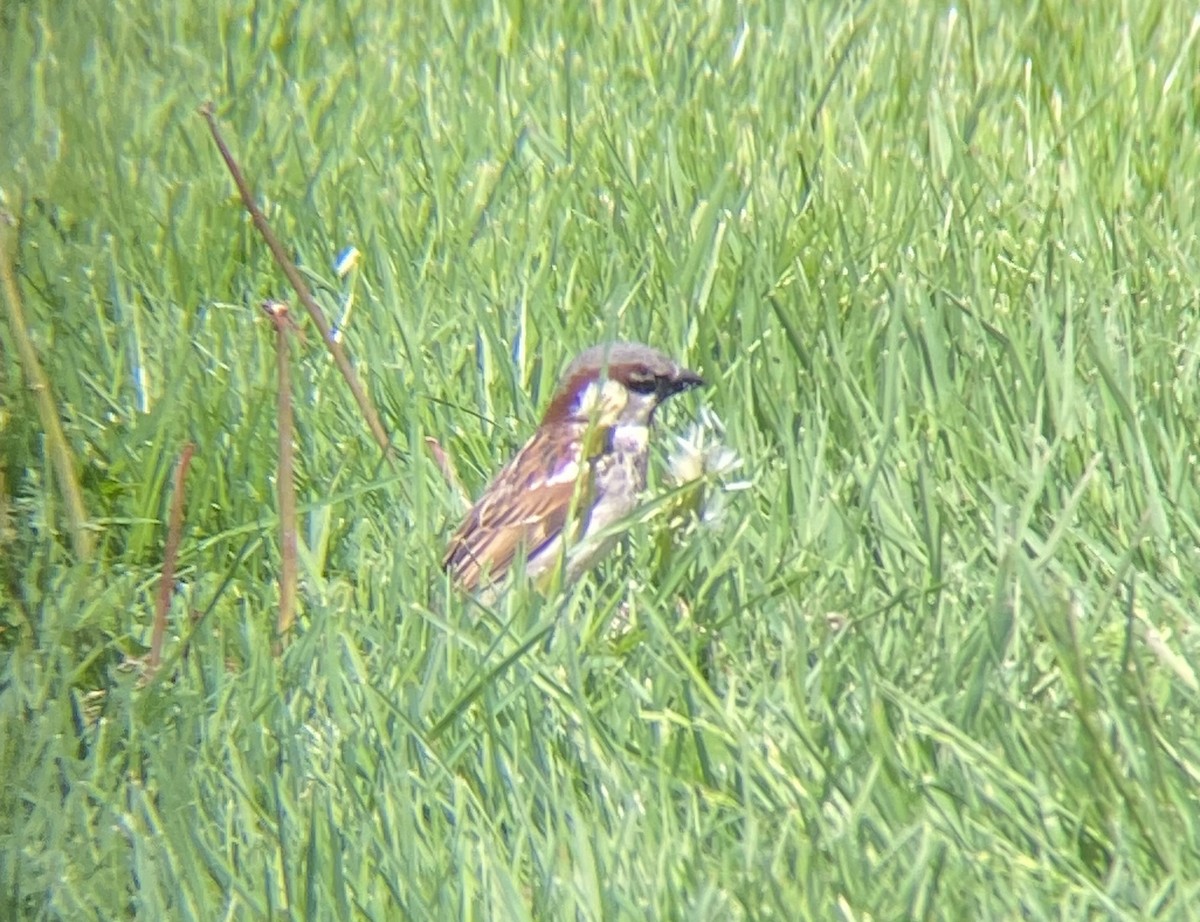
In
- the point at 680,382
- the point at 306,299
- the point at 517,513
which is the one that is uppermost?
the point at 306,299

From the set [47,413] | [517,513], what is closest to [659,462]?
[517,513]

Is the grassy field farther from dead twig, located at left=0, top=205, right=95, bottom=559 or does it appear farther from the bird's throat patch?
the bird's throat patch

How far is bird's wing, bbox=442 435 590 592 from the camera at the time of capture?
11.9 ft

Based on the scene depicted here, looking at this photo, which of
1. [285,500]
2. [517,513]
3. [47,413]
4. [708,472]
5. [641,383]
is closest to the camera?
[285,500]

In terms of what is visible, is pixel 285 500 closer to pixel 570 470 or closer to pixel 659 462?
pixel 570 470

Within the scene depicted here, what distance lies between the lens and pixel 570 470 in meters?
3.79

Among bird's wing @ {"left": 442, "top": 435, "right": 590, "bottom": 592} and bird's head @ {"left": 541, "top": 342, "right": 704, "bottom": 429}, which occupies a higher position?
bird's head @ {"left": 541, "top": 342, "right": 704, "bottom": 429}

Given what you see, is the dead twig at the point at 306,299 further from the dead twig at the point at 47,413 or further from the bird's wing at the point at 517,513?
the dead twig at the point at 47,413

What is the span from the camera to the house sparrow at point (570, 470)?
12.0 ft

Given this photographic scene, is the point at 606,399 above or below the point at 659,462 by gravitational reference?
above

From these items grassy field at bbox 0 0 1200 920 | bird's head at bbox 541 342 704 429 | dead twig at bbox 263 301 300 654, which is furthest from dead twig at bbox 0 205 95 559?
bird's head at bbox 541 342 704 429

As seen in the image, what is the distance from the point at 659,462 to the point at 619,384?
8.1 inches

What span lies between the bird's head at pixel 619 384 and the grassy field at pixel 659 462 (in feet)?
0.47

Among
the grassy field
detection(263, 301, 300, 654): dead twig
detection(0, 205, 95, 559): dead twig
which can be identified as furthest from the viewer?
detection(0, 205, 95, 559): dead twig
